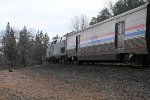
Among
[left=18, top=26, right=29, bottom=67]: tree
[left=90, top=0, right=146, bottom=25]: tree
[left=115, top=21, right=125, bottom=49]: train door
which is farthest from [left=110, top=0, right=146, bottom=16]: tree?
[left=115, top=21, right=125, bottom=49]: train door

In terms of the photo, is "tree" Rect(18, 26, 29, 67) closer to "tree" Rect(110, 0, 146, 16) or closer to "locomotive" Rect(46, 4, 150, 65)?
"tree" Rect(110, 0, 146, 16)

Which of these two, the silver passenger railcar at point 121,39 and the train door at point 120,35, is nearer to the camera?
the silver passenger railcar at point 121,39

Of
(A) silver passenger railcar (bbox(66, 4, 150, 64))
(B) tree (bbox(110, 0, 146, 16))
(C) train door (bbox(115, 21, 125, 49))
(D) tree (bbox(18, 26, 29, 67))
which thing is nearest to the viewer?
(A) silver passenger railcar (bbox(66, 4, 150, 64))

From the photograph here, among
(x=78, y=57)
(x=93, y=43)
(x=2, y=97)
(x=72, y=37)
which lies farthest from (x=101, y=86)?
(x=72, y=37)

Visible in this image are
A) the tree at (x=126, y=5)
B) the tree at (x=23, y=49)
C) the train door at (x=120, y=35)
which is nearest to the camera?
the train door at (x=120, y=35)

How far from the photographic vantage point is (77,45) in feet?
112

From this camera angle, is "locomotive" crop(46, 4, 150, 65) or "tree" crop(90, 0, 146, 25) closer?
"locomotive" crop(46, 4, 150, 65)

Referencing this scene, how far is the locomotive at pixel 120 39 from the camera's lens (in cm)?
1889

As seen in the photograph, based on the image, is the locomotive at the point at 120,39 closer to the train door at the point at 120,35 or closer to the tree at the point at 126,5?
the train door at the point at 120,35

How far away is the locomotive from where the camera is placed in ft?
62.0

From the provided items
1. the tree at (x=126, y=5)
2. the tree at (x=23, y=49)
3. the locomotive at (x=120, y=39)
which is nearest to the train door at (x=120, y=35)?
the locomotive at (x=120, y=39)

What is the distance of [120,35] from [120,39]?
0.25 metres

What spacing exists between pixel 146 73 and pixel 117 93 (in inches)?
206

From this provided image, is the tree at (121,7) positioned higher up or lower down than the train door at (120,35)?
higher up
